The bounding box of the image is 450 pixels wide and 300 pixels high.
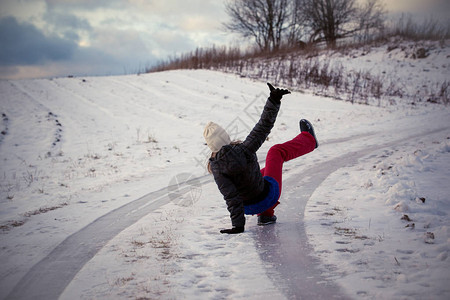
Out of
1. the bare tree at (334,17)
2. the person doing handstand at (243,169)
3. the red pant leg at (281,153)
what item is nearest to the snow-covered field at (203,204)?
the person doing handstand at (243,169)

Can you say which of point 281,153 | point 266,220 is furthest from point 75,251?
point 281,153

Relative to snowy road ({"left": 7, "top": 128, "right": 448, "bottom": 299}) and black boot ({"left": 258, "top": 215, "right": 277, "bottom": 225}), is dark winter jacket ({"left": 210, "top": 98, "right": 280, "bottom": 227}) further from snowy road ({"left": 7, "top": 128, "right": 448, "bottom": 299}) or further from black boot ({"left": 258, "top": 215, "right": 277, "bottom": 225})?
snowy road ({"left": 7, "top": 128, "right": 448, "bottom": 299})

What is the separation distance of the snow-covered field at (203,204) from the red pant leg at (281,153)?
1.88 ft

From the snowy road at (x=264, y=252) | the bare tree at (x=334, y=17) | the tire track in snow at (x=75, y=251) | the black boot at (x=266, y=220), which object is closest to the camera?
the snowy road at (x=264, y=252)

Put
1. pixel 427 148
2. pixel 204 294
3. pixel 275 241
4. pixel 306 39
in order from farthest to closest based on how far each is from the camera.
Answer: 1. pixel 306 39
2. pixel 427 148
3. pixel 275 241
4. pixel 204 294

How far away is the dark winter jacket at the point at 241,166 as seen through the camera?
8.77 feet

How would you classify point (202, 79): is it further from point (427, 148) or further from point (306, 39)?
point (306, 39)

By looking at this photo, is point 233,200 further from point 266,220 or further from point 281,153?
point 281,153

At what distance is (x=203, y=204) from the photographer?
383 centimetres

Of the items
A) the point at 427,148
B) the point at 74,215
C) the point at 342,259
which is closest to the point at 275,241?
the point at 342,259

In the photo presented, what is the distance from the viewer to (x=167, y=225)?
3193 mm

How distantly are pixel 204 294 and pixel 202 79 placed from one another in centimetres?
1446

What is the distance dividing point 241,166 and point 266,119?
0.50m

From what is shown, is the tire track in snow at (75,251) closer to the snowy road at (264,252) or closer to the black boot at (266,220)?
the snowy road at (264,252)
